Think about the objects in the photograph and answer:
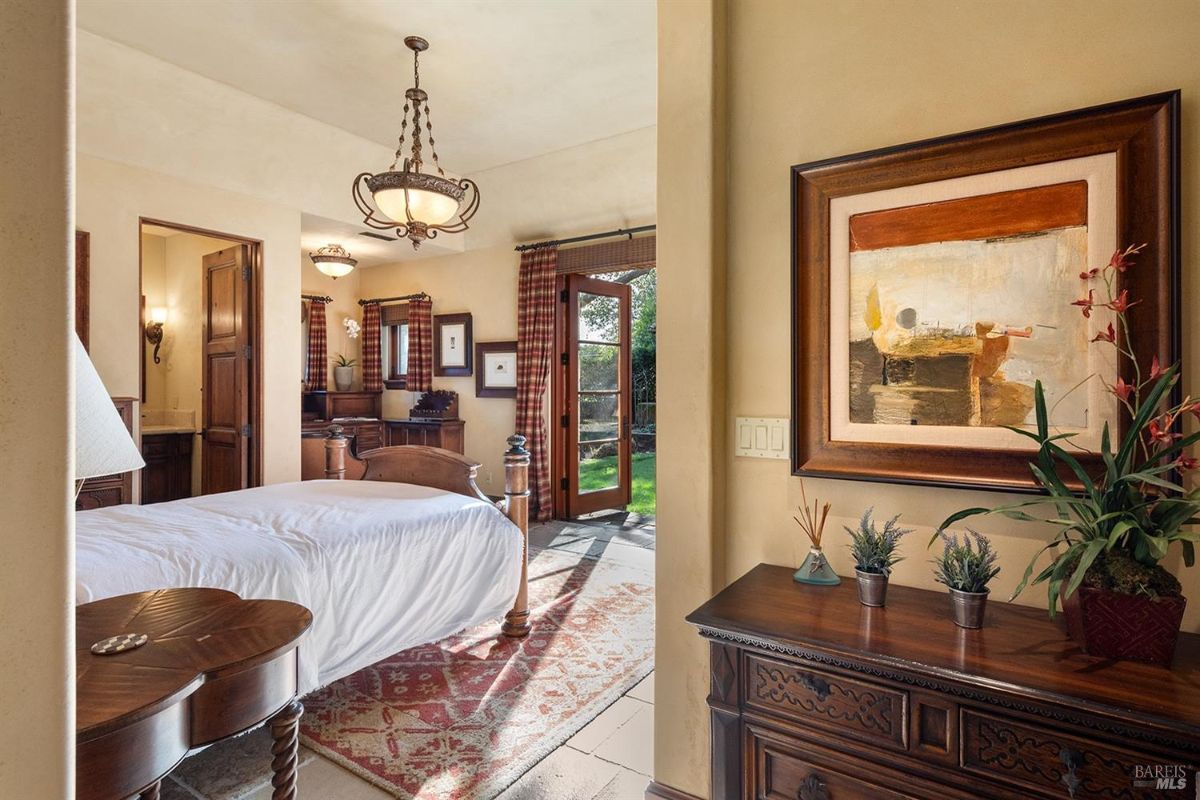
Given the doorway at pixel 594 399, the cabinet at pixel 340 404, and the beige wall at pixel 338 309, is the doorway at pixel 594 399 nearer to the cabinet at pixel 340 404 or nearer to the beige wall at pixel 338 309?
the cabinet at pixel 340 404

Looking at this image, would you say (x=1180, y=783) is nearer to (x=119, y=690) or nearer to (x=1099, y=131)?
(x=1099, y=131)

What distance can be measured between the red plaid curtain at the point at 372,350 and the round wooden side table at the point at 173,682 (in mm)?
5991

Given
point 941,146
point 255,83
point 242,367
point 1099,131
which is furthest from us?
point 242,367

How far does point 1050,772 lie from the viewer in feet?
3.34

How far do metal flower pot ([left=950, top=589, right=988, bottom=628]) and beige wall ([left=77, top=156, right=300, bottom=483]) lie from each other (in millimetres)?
4609

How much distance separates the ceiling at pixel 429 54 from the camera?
10.8ft

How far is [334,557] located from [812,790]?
185 cm

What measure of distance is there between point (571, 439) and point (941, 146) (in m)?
4.67

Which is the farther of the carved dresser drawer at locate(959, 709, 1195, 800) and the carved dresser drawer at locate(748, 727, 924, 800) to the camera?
the carved dresser drawer at locate(748, 727, 924, 800)

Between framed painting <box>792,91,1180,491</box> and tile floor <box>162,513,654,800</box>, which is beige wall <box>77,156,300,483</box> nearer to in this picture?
tile floor <box>162,513,654,800</box>

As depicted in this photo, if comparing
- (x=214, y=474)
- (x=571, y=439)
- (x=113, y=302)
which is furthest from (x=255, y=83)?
(x=571, y=439)

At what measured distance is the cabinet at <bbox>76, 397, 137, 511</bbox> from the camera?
11.3ft

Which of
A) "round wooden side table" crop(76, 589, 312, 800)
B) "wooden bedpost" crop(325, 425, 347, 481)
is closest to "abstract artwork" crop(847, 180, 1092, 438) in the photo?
"round wooden side table" crop(76, 589, 312, 800)

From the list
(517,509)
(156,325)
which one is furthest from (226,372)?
(517,509)
